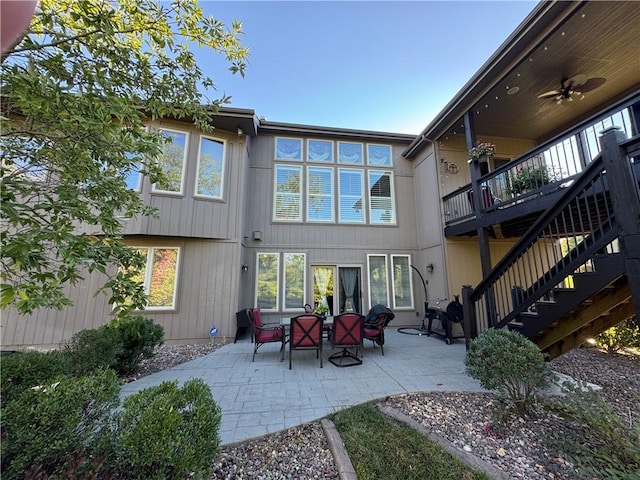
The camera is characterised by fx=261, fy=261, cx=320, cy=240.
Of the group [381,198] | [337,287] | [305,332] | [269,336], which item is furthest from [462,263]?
[269,336]

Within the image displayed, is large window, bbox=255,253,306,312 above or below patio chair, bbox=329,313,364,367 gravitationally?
above

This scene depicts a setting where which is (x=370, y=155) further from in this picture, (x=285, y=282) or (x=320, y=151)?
(x=285, y=282)

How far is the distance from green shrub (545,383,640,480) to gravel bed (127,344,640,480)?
0.13 metres

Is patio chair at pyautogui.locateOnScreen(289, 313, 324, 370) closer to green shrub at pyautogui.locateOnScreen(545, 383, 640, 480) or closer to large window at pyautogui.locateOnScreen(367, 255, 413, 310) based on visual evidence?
green shrub at pyautogui.locateOnScreen(545, 383, 640, 480)

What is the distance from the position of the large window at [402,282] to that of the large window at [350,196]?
74.4 inches

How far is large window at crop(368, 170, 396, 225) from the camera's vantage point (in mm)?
9125

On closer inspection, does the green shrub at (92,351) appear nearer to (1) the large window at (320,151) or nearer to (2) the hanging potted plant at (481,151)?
(1) the large window at (320,151)

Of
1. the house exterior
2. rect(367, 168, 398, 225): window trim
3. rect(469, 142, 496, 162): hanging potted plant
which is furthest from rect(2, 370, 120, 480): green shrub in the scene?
rect(367, 168, 398, 225): window trim

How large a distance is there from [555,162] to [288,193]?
6.78 meters

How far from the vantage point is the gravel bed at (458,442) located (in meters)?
2.20

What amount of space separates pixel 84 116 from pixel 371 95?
877 cm

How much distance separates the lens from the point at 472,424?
9.45ft

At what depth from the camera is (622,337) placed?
215 inches

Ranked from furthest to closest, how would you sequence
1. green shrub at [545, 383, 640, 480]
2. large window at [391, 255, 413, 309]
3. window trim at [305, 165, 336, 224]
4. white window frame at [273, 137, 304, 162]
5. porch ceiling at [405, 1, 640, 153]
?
white window frame at [273, 137, 304, 162]
window trim at [305, 165, 336, 224]
large window at [391, 255, 413, 309]
porch ceiling at [405, 1, 640, 153]
green shrub at [545, 383, 640, 480]
